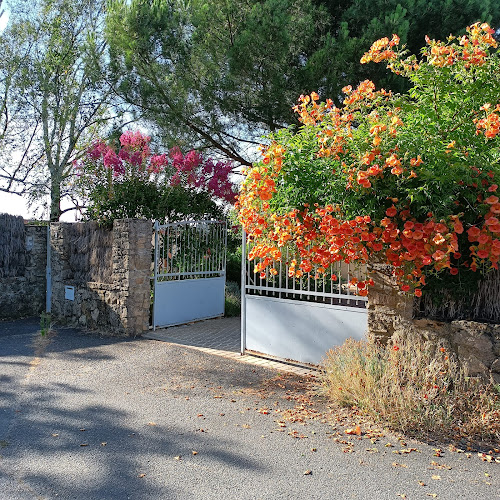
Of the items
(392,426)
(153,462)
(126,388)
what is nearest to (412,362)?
(392,426)

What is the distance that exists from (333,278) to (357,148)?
6.17ft

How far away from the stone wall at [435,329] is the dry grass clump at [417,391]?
0.33 ft

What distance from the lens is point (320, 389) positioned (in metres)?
5.38

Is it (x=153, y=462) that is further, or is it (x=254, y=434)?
(x=254, y=434)

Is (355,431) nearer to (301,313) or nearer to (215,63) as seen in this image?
(301,313)

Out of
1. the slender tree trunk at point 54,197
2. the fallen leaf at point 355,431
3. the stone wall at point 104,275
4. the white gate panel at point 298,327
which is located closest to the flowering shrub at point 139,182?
the stone wall at point 104,275

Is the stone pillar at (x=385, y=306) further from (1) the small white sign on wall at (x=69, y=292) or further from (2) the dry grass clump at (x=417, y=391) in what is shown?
(1) the small white sign on wall at (x=69, y=292)

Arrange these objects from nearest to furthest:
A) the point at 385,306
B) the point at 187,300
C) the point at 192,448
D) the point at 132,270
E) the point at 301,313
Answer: the point at 192,448, the point at 385,306, the point at 301,313, the point at 132,270, the point at 187,300

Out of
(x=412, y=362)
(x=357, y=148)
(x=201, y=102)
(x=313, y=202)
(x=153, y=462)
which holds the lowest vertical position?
(x=153, y=462)

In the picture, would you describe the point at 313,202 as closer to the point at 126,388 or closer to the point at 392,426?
the point at 392,426

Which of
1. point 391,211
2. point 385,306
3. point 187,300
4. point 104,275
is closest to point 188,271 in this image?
point 187,300

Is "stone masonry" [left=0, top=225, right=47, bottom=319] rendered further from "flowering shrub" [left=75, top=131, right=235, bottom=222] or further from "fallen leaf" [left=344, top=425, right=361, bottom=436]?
"fallen leaf" [left=344, top=425, right=361, bottom=436]

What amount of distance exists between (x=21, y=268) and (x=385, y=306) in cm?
860

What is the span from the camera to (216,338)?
8.40 meters
